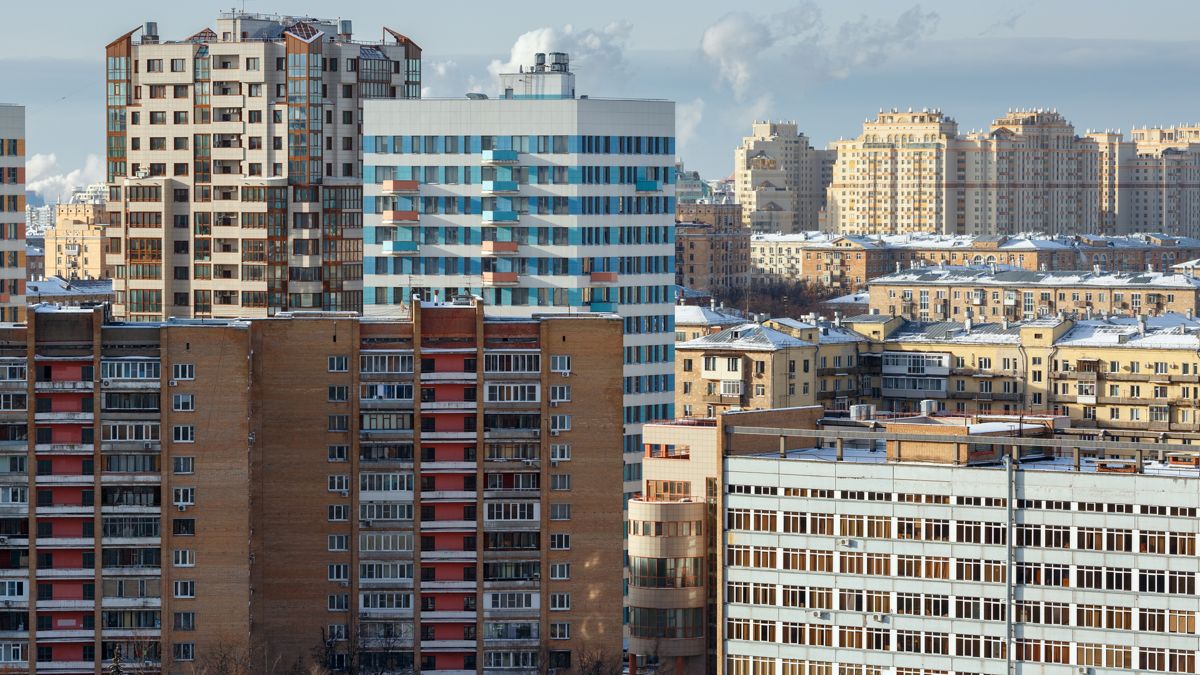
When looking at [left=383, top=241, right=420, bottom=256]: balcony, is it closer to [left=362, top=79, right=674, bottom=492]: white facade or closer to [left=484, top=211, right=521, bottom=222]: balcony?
[left=362, top=79, right=674, bottom=492]: white facade

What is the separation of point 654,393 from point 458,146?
10254 millimetres

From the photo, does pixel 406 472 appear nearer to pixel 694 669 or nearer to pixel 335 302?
pixel 694 669

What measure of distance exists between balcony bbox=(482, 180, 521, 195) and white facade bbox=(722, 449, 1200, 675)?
21.0 meters

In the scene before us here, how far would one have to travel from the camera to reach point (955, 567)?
64312 millimetres

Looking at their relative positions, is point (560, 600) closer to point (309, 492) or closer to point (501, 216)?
point (309, 492)

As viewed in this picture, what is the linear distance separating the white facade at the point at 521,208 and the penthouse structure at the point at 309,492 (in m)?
13.3

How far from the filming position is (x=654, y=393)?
86.5 m

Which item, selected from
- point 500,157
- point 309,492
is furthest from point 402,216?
point 309,492

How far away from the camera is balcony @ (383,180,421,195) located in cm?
8650

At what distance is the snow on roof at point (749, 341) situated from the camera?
109m

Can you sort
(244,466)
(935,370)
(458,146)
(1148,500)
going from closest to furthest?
(1148,500) < (244,466) < (458,146) < (935,370)

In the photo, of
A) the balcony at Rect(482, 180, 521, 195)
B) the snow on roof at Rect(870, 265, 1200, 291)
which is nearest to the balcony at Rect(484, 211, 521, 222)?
the balcony at Rect(482, 180, 521, 195)

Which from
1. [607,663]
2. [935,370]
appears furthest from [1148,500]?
[935,370]

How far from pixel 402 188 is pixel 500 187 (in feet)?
10.9
